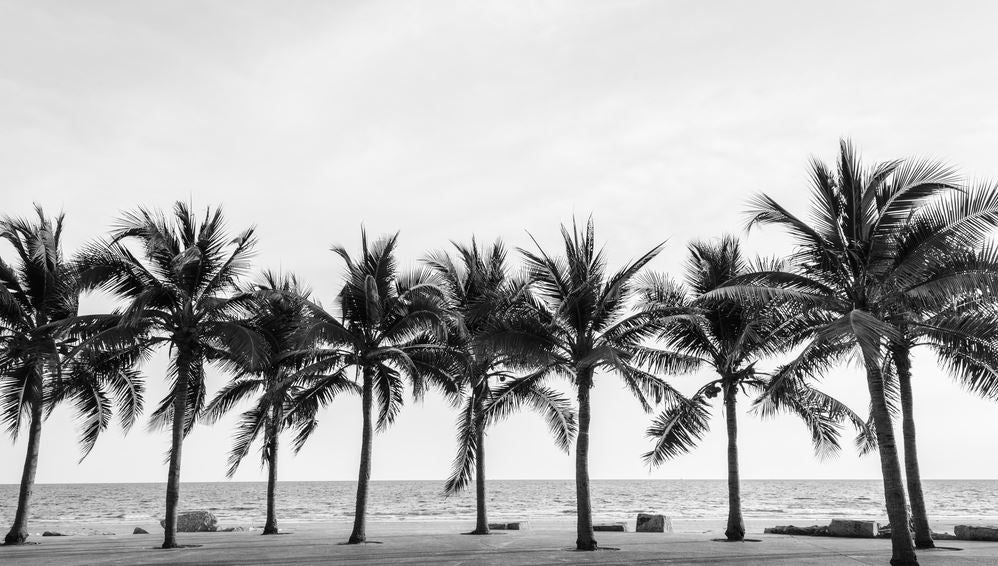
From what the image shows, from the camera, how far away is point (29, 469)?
1895cm

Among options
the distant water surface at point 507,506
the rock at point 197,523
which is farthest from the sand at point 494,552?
the distant water surface at point 507,506

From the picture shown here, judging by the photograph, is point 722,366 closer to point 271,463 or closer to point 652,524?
point 652,524

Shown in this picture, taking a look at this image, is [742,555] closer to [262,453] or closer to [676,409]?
[676,409]

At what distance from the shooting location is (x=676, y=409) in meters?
18.2

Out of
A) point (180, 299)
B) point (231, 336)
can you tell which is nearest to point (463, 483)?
point (231, 336)

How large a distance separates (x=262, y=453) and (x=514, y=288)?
10.8 meters

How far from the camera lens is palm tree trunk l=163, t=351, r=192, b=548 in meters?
17.4

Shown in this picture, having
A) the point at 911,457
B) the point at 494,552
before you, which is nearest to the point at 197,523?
the point at 494,552

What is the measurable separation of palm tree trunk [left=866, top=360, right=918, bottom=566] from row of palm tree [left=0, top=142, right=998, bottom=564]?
27 millimetres

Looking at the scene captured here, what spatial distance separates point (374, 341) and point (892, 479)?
39.5 ft

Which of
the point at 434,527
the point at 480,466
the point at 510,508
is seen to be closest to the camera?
the point at 480,466

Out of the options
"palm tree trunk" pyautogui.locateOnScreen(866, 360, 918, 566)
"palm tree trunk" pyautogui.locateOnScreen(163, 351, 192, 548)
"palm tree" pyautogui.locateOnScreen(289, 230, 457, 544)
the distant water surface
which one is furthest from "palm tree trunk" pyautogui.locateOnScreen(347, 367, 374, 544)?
the distant water surface

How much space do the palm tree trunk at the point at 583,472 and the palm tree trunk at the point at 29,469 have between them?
1387 centimetres

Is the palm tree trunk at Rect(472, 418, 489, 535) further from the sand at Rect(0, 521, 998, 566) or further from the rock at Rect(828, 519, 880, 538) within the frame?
the rock at Rect(828, 519, 880, 538)
